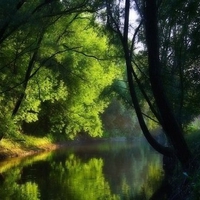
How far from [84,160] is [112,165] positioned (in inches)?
129

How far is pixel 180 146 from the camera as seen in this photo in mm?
11555

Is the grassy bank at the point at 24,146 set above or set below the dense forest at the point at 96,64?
below

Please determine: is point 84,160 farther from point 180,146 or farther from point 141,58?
point 180,146

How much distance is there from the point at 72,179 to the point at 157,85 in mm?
8679

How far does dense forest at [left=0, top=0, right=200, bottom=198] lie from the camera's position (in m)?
11.6

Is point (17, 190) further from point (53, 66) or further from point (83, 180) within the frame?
point (53, 66)

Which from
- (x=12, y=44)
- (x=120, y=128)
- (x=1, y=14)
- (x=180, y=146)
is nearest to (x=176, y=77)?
(x=180, y=146)

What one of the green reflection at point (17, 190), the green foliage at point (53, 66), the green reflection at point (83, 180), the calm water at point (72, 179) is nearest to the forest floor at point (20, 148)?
the calm water at point (72, 179)

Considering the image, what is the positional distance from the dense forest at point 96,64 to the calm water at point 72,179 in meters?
2.15

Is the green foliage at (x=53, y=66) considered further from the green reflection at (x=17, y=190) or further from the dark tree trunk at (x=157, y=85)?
the dark tree trunk at (x=157, y=85)

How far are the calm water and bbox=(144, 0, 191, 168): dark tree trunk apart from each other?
347 cm

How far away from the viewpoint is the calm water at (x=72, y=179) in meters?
14.4

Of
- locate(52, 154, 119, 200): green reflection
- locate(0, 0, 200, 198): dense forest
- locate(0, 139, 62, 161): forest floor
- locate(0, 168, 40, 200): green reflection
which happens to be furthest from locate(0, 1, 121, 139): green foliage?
locate(0, 168, 40, 200): green reflection

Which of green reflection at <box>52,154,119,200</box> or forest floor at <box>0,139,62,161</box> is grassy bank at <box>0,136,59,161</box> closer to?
forest floor at <box>0,139,62,161</box>
